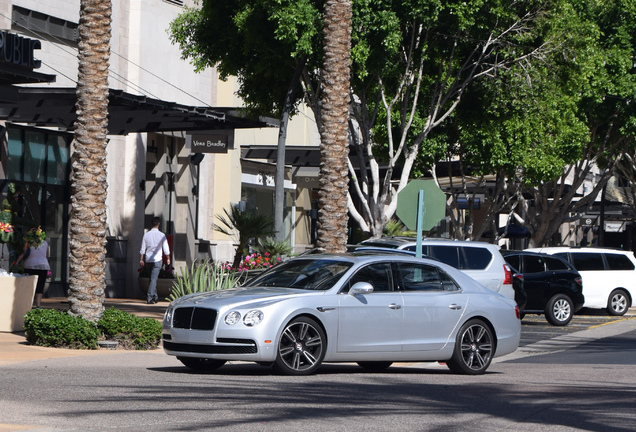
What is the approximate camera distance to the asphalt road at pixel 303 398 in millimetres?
8555

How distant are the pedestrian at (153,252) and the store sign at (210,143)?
256cm

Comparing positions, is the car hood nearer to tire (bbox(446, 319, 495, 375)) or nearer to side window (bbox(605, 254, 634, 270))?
tire (bbox(446, 319, 495, 375))

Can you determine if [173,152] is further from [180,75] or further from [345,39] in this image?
[345,39]

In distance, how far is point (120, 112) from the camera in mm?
21656

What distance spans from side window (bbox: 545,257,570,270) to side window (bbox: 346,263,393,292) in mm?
12389

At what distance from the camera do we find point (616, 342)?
20281 millimetres

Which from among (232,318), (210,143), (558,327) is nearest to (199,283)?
(232,318)

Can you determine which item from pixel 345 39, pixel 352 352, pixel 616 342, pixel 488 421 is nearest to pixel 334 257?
pixel 352 352

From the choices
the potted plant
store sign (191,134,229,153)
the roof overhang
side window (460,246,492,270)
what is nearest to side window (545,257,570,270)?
side window (460,246,492,270)

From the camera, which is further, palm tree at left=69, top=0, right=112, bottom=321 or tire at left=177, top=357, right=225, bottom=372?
palm tree at left=69, top=0, right=112, bottom=321

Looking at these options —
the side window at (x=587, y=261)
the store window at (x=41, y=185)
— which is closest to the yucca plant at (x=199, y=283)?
the store window at (x=41, y=185)

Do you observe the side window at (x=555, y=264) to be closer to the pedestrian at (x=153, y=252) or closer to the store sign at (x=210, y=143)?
the store sign at (x=210, y=143)

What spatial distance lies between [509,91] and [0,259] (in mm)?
12424

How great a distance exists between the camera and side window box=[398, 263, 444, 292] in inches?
515
